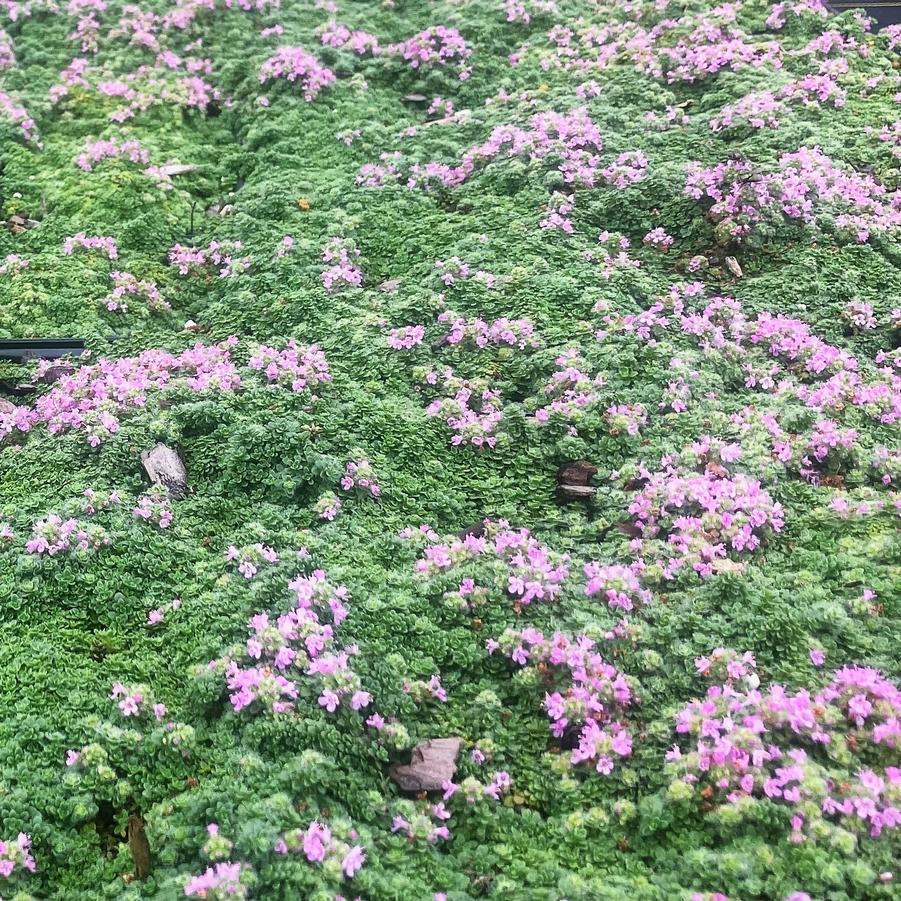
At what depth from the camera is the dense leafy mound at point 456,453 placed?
3.38 metres

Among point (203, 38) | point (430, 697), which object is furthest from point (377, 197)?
point (430, 697)

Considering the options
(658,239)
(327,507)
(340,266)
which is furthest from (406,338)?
(658,239)

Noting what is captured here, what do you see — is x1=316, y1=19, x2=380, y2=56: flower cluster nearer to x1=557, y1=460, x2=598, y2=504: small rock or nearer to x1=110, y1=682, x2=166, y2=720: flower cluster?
x1=557, y1=460, x2=598, y2=504: small rock

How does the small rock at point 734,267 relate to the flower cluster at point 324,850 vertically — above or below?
above

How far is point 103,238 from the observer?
6715mm

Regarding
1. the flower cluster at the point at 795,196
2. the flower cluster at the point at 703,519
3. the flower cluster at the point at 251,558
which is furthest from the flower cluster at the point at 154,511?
the flower cluster at the point at 795,196

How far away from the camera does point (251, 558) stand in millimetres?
4305

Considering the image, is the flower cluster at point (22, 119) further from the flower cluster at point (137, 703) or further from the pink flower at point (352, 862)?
the pink flower at point (352, 862)

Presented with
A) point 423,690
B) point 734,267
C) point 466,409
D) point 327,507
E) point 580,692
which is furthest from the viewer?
point 734,267

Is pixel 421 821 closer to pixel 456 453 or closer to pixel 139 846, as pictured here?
pixel 139 846

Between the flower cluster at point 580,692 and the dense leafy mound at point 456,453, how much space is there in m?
0.02

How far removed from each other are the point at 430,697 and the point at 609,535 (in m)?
1.39

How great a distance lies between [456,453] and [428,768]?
2.06 meters

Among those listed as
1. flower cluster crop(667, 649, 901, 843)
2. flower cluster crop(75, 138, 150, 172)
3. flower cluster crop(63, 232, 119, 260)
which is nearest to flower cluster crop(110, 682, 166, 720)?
flower cluster crop(667, 649, 901, 843)
